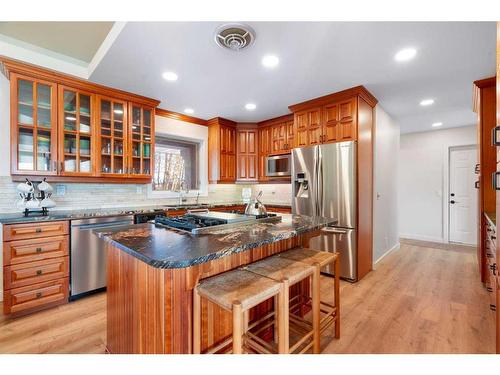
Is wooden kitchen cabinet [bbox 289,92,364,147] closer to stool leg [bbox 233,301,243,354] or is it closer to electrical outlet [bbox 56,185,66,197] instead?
stool leg [bbox 233,301,243,354]

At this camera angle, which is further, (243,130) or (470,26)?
(243,130)

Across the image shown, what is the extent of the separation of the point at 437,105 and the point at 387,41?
2292 millimetres

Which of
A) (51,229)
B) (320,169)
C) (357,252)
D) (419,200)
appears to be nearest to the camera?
(51,229)

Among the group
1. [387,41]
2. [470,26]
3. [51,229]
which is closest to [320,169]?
[387,41]

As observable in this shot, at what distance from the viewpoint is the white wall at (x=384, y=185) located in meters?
3.55

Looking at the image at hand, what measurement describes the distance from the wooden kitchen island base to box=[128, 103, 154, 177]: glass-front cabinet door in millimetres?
1926

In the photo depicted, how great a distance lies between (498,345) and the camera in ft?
4.26

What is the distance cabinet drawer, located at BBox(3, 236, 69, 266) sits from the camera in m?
2.12

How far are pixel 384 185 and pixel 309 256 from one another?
2.89 m

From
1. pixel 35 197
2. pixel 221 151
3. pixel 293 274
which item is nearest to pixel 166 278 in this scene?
pixel 293 274

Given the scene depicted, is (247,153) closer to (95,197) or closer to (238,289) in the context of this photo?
(95,197)

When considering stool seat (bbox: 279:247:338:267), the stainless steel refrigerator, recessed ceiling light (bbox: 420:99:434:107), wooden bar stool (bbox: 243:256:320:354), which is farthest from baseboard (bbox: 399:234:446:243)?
wooden bar stool (bbox: 243:256:320:354)

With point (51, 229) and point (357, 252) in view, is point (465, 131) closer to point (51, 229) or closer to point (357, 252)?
point (357, 252)
